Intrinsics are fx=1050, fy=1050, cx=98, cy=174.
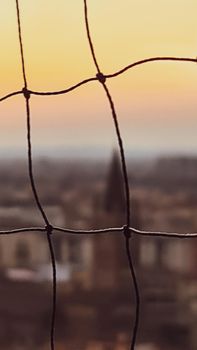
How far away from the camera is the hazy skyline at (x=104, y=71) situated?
0.92m

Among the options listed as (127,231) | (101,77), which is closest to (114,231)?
(127,231)

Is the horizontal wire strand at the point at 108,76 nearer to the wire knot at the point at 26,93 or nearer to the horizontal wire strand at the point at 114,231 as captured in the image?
the wire knot at the point at 26,93

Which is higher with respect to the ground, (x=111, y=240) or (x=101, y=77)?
(x=101, y=77)

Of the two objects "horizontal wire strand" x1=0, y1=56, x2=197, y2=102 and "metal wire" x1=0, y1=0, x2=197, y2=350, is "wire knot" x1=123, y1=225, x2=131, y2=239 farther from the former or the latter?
→ "horizontal wire strand" x1=0, y1=56, x2=197, y2=102

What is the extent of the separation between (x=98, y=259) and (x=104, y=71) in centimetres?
18

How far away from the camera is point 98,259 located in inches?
38.8

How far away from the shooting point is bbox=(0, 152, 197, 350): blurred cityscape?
0.95 metres

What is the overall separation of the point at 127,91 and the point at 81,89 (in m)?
0.05

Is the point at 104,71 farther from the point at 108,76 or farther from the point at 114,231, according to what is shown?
the point at 114,231

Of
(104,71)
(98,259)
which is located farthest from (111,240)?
(104,71)

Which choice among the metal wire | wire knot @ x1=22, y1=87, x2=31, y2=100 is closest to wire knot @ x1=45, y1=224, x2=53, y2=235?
the metal wire

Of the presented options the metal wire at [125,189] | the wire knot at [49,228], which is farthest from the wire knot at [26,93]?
the wire knot at [49,228]

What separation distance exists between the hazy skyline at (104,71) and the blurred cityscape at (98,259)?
0.02 m

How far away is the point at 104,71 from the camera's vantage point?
0.94m
